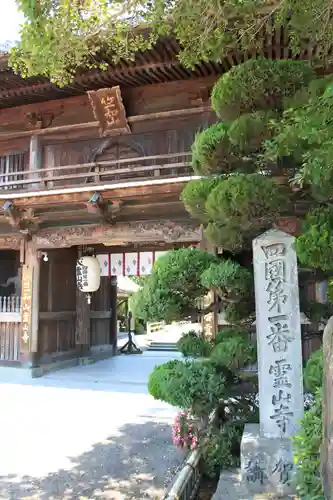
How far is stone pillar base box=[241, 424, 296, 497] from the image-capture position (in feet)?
11.5

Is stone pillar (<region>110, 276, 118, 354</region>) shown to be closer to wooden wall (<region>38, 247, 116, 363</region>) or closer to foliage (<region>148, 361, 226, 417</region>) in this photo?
wooden wall (<region>38, 247, 116, 363</region>)

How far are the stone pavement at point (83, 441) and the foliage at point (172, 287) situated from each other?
163 centimetres

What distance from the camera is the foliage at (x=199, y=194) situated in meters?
4.03

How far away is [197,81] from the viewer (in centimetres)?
859

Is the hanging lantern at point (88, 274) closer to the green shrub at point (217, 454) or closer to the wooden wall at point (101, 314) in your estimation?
→ the wooden wall at point (101, 314)

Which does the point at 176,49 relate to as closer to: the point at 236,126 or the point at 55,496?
the point at 236,126

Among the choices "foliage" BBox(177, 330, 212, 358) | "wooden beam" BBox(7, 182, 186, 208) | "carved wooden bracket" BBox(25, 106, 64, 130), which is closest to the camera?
"foliage" BBox(177, 330, 212, 358)

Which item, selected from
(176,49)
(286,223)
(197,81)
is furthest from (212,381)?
(197,81)

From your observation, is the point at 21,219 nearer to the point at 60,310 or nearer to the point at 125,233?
the point at 125,233

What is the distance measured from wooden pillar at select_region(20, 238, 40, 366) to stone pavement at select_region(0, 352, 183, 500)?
27.9 inches

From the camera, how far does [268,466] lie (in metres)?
3.53

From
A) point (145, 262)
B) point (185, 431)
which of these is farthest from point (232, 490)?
point (145, 262)

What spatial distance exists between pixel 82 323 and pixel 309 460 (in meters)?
10.0

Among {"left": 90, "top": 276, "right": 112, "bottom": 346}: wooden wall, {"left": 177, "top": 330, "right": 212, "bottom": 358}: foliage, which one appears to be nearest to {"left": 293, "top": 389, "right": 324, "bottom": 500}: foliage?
{"left": 177, "top": 330, "right": 212, "bottom": 358}: foliage
